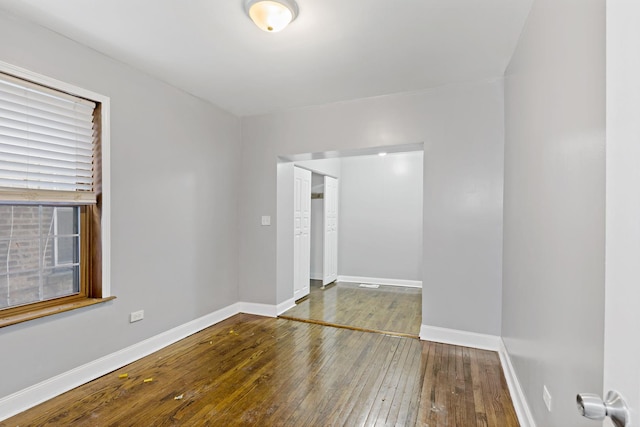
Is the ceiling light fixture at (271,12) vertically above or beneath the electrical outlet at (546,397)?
above

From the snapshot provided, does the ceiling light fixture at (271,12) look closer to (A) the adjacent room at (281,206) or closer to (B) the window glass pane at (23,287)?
(A) the adjacent room at (281,206)

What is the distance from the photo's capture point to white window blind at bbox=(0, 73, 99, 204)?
209 cm

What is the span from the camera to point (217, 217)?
12.7ft

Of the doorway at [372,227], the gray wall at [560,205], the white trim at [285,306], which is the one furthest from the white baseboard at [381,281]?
the gray wall at [560,205]

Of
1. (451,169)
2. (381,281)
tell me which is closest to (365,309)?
(381,281)

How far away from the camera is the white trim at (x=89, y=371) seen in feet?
6.81

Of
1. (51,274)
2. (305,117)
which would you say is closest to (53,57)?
(51,274)

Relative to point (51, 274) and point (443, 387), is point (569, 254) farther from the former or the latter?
point (51, 274)

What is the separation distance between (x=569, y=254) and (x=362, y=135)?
2558 mm

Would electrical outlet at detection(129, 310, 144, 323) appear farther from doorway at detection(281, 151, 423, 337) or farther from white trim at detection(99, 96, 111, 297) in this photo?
doorway at detection(281, 151, 423, 337)

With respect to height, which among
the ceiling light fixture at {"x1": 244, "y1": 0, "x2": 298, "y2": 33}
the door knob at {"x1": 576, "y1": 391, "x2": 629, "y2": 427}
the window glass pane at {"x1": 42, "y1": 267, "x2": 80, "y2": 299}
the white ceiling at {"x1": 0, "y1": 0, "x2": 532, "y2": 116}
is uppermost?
the white ceiling at {"x1": 0, "y1": 0, "x2": 532, "y2": 116}

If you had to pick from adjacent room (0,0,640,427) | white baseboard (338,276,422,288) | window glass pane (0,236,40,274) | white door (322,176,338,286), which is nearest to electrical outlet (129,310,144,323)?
adjacent room (0,0,640,427)

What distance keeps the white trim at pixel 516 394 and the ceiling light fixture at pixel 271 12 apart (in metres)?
2.80

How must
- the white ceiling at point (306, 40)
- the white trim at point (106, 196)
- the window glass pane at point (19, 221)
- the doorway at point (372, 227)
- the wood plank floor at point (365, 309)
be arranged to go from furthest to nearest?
the doorway at point (372, 227), the wood plank floor at point (365, 309), the white trim at point (106, 196), the window glass pane at point (19, 221), the white ceiling at point (306, 40)
